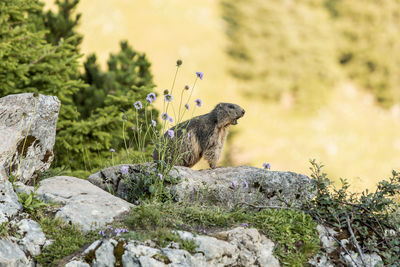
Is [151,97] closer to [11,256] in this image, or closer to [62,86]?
[11,256]

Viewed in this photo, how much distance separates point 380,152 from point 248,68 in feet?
22.2

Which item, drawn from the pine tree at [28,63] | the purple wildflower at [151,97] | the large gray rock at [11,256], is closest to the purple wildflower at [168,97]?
the purple wildflower at [151,97]

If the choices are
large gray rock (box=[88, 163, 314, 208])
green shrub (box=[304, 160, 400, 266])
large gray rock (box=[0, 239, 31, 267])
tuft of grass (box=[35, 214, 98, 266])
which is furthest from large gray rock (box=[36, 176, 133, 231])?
green shrub (box=[304, 160, 400, 266])

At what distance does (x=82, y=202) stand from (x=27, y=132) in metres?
1.01

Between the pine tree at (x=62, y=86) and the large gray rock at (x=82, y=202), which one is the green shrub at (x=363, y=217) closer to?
the large gray rock at (x=82, y=202)

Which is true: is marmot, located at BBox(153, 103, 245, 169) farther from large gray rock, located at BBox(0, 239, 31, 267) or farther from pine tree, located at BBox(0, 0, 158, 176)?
large gray rock, located at BBox(0, 239, 31, 267)

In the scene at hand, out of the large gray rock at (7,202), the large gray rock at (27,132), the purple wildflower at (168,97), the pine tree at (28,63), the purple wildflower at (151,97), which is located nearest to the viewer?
the large gray rock at (7,202)

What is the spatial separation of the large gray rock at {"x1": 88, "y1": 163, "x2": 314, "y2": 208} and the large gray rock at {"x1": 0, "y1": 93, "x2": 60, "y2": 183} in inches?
30.9

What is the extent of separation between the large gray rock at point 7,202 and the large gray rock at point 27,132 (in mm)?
313

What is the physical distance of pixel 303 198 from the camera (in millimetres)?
5195

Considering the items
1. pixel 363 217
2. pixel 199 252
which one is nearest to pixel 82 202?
pixel 199 252

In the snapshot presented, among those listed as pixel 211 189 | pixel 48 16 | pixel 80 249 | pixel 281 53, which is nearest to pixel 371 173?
pixel 281 53

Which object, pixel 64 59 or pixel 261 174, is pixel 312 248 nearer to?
pixel 261 174

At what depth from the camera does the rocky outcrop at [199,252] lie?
3674 mm
